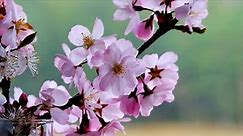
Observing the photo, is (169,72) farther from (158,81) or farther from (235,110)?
(235,110)

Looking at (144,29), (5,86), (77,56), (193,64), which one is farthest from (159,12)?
(193,64)

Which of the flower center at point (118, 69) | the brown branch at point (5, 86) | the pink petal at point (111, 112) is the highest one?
the flower center at point (118, 69)

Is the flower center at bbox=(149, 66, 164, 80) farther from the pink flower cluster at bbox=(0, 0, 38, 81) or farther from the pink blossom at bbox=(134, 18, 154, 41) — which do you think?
the pink flower cluster at bbox=(0, 0, 38, 81)

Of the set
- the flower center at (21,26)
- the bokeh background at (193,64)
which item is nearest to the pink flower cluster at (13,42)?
the flower center at (21,26)

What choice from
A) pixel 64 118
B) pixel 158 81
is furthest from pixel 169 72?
pixel 64 118

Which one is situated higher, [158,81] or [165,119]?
[158,81]

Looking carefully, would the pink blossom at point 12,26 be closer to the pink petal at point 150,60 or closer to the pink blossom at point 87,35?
the pink blossom at point 87,35
